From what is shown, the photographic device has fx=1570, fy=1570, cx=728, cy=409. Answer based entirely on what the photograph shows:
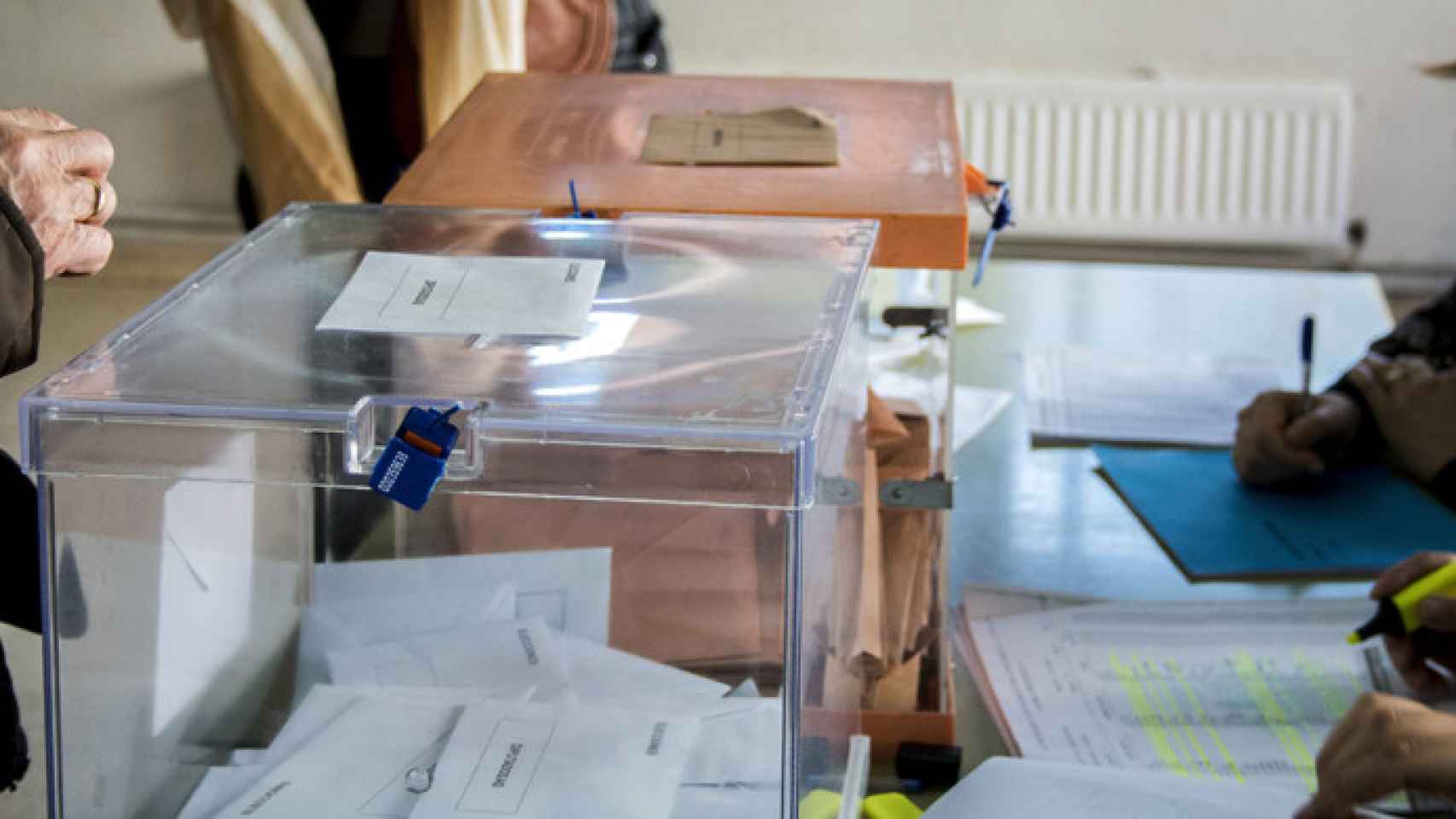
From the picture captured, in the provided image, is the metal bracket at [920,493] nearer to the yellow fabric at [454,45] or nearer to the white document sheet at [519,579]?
the white document sheet at [519,579]

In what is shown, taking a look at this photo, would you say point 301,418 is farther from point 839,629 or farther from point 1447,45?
point 1447,45

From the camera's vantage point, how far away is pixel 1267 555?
1328 mm

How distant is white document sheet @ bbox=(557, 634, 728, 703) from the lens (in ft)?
2.76

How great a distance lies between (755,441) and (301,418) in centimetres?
20

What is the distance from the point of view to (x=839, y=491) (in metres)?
0.84

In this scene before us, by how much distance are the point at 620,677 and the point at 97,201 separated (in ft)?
1.25

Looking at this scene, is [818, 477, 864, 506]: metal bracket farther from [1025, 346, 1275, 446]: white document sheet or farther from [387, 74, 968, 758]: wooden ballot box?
[1025, 346, 1275, 446]: white document sheet

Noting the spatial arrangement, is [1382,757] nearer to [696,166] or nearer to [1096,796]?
[1096,796]

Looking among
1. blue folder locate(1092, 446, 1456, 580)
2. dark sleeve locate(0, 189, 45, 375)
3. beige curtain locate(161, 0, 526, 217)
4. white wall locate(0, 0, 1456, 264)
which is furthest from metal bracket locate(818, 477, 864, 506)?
white wall locate(0, 0, 1456, 264)

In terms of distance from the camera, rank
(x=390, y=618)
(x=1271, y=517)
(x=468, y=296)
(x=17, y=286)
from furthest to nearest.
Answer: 1. (x=1271, y=517)
2. (x=390, y=618)
3. (x=468, y=296)
4. (x=17, y=286)

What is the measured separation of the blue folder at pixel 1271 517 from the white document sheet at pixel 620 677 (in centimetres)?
59

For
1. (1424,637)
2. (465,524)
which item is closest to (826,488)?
(465,524)

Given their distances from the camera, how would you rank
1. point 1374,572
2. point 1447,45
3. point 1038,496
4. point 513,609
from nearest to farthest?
1. point 513,609
2. point 1374,572
3. point 1038,496
4. point 1447,45

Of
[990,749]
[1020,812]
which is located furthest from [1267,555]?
[1020,812]
